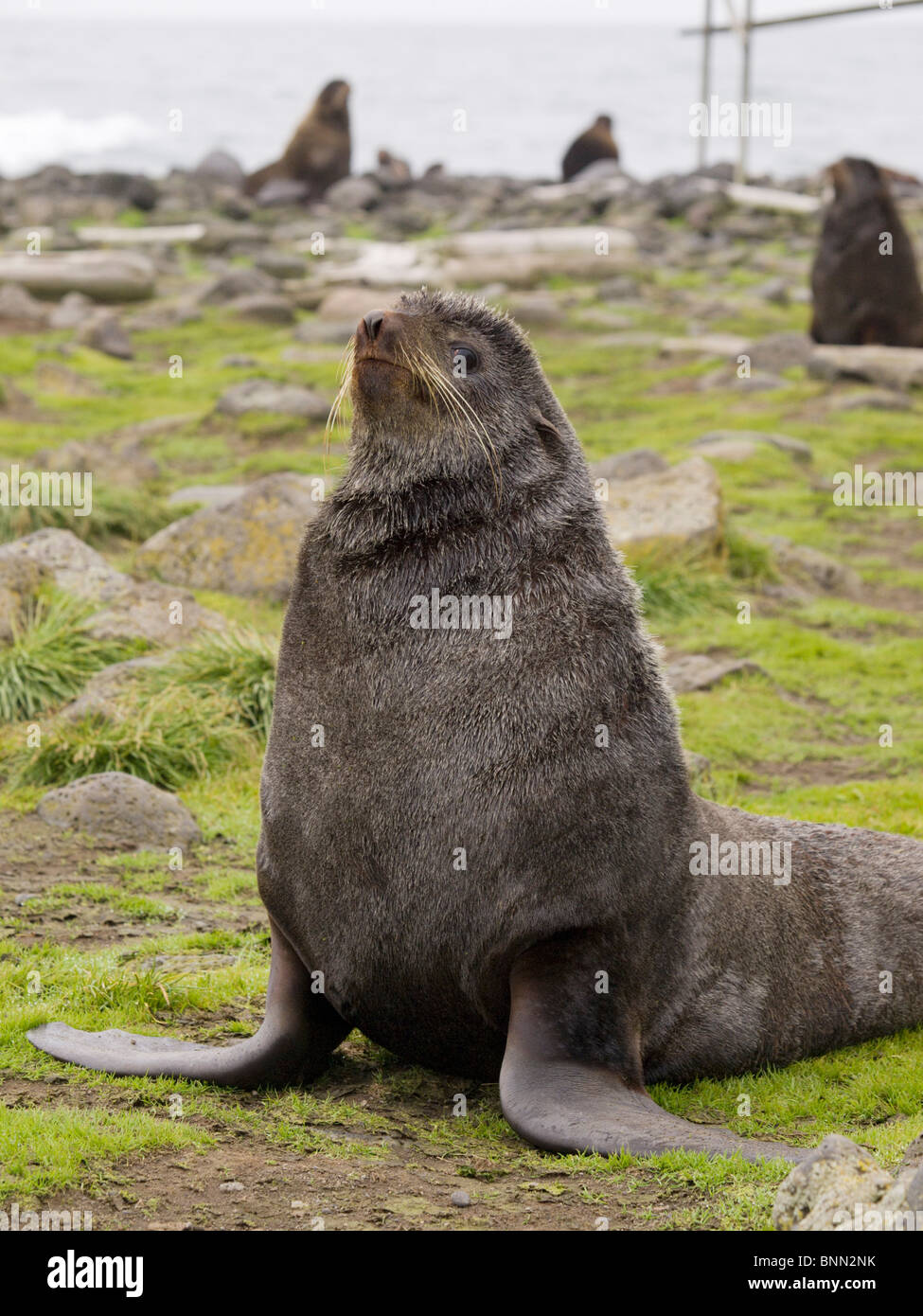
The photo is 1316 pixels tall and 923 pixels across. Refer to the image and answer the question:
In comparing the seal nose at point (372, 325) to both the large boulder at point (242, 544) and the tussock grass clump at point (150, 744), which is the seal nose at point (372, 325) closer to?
the tussock grass clump at point (150, 744)

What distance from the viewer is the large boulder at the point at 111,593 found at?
9406 mm

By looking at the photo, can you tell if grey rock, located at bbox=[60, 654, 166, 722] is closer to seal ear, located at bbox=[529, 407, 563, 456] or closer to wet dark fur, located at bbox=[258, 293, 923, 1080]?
wet dark fur, located at bbox=[258, 293, 923, 1080]

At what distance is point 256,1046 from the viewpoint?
472 cm

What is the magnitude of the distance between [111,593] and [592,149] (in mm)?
41161

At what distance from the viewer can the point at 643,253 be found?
33062 millimetres

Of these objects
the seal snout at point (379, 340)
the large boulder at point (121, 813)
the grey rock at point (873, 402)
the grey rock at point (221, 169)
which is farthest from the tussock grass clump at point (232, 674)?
the grey rock at point (221, 169)

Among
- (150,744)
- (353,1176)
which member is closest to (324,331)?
(150,744)

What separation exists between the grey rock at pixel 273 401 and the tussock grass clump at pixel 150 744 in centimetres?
949

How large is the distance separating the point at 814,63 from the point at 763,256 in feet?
477

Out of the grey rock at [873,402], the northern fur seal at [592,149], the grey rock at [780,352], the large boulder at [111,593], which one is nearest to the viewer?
the large boulder at [111,593]

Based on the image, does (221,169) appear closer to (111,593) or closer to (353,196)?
(353,196)

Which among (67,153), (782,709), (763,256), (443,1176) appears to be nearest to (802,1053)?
(443,1176)

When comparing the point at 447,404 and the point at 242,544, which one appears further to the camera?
the point at 242,544

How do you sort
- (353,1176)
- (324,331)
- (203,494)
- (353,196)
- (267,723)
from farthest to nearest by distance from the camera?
(353,196) < (324,331) < (203,494) < (267,723) < (353,1176)
